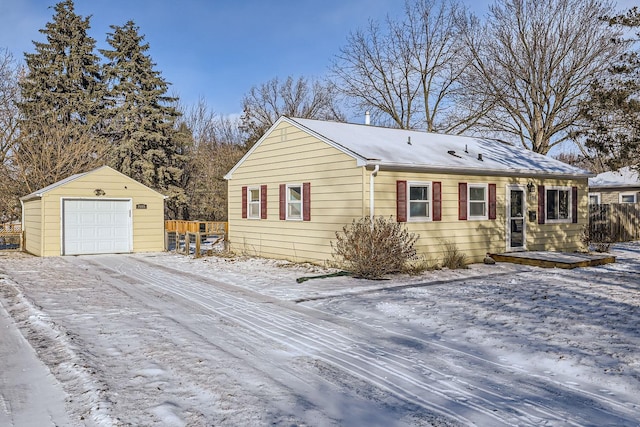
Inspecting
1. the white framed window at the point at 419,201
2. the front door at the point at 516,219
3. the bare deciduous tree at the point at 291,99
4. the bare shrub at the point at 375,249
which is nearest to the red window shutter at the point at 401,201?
the white framed window at the point at 419,201

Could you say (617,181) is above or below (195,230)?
above

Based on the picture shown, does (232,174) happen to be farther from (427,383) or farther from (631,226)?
(631,226)

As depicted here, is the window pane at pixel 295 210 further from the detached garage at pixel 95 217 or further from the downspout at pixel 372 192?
the detached garage at pixel 95 217

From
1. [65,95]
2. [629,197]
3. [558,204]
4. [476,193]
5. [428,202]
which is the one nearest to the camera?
[428,202]

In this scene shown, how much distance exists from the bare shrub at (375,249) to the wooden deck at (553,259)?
360 centimetres

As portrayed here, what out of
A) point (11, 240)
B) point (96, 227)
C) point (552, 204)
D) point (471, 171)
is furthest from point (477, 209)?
point (11, 240)

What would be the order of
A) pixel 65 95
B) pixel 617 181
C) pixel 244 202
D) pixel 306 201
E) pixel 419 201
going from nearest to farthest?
pixel 419 201, pixel 306 201, pixel 244 202, pixel 617 181, pixel 65 95

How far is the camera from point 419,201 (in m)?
12.6

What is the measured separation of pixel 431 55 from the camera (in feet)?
93.9

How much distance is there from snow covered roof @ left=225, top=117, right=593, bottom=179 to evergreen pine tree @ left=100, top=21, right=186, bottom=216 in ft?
36.8

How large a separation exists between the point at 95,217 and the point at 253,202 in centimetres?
627

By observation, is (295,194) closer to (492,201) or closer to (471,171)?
(471,171)

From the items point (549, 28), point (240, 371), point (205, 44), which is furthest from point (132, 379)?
point (549, 28)

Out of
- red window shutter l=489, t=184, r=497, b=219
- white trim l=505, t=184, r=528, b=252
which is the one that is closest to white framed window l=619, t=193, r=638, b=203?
white trim l=505, t=184, r=528, b=252
